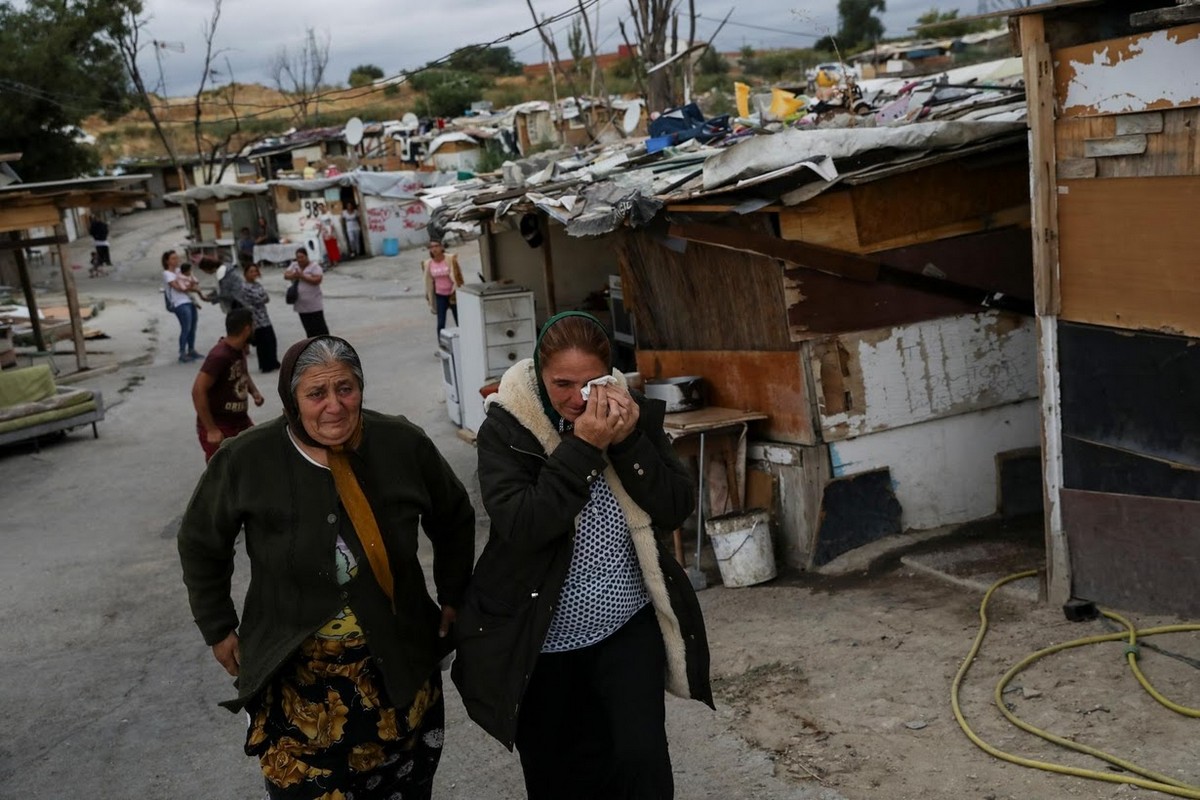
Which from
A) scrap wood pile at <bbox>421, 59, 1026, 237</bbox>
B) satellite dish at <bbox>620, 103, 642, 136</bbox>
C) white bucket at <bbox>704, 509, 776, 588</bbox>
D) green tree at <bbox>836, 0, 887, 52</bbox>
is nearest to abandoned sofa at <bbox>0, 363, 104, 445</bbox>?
scrap wood pile at <bbox>421, 59, 1026, 237</bbox>

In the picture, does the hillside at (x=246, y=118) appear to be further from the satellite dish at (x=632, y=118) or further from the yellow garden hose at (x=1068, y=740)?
the yellow garden hose at (x=1068, y=740)

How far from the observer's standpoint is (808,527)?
24.3ft

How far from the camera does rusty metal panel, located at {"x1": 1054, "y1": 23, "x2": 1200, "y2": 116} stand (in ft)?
16.3

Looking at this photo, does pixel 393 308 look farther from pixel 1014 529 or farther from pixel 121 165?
pixel 121 165

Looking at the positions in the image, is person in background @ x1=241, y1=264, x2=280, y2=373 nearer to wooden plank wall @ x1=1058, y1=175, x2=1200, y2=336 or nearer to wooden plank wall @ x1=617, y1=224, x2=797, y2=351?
wooden plank wall @ x1=617, y1=224, x2=797, y2=351

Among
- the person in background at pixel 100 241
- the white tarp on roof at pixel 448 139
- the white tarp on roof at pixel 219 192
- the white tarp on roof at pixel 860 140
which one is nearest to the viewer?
the white tarp on roof at pixel 860 140

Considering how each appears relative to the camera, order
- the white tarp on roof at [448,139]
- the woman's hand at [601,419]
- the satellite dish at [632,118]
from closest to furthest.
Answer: the woman's hand at [601,419]
the satellite dish at [632,118]
the white tarp on roof at [448,139]

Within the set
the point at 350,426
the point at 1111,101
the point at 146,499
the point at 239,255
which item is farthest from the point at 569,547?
the point at 239,255

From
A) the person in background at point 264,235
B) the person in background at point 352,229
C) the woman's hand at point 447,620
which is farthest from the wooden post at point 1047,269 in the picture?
the person in background at point 264,235

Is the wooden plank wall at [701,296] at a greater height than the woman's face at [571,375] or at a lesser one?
lesser

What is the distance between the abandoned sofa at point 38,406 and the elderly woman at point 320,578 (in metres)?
11.3

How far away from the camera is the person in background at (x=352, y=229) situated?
3441cm

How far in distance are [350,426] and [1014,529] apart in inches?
208

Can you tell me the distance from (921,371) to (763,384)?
37.9 inches
